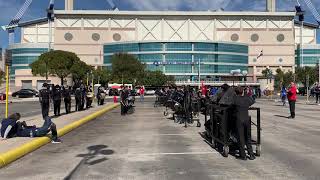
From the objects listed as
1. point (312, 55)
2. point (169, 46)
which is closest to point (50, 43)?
point (169, 46)

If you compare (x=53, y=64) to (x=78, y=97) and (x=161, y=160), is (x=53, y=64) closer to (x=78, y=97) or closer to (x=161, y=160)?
Result: (x=78, y=97)

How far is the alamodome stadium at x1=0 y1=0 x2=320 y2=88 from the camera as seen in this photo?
164 m

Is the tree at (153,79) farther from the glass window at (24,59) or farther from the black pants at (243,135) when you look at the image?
the black pants at (243,135)

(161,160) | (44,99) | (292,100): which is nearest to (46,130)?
(161,160)

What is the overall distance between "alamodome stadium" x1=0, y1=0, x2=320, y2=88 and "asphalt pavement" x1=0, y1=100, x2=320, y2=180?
14693 cm

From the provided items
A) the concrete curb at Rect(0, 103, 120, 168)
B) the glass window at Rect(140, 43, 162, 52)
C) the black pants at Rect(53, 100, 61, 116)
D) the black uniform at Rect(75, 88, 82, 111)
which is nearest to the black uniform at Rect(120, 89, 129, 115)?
the black uniform at Rect(75, 88, 82, 111)

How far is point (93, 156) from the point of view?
12.0 m

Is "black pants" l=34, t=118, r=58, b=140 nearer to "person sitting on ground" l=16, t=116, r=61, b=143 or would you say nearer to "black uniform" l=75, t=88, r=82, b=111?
"person sitting on ground" l=16, t=116, r=61, b=143

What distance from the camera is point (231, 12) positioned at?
A: 17600 centimetres

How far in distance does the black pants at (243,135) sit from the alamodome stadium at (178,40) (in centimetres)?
15047

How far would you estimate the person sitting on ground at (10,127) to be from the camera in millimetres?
14727

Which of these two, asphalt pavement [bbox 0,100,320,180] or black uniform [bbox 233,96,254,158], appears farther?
black uniform [bbox 233,96,254,158]

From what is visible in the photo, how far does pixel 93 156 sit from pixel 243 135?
11.4ft

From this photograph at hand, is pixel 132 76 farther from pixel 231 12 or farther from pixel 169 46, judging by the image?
pixel 231 12
